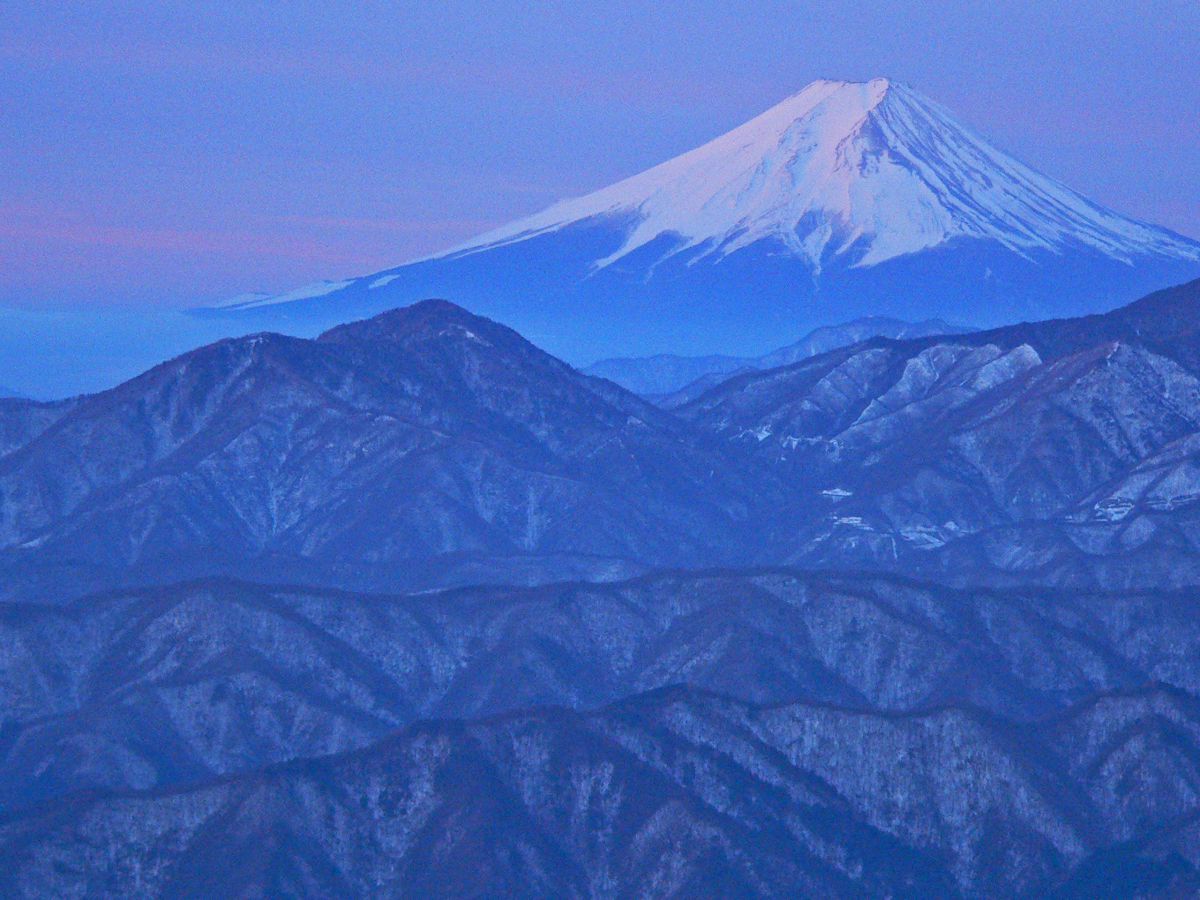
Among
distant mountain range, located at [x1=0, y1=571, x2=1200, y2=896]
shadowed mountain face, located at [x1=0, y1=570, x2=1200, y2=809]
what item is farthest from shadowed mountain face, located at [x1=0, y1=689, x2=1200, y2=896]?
shadowed mountain face, located at [x1=0, y1=570, x2=1200, y2=809]

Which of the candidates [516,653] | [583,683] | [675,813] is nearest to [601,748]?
[675,813]

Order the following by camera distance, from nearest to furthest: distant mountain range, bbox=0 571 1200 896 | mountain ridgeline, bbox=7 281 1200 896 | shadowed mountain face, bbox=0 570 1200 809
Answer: distant mountain range, bbox=0 571 1200 896 → mountain ridgeline, bbox=7 281 1200 896 → shadowed mountain face, bbox=0 570 1200 809

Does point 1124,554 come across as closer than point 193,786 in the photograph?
No

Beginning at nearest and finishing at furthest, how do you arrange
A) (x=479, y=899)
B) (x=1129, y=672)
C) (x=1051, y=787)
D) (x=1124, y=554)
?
(x=479, y=899), (x=1051, y=787), (x=1129, y=672), (x=1124, y=554)

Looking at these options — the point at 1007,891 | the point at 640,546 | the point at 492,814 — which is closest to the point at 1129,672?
the point at 1007,891

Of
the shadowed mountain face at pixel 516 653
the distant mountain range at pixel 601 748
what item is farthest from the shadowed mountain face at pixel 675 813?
the shadowed mountain face at pixel 516 653

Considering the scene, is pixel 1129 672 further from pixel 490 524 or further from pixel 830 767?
pixel 490 524

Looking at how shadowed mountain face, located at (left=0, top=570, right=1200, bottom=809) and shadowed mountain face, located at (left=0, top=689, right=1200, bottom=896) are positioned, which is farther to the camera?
shadowed mountain face, located at (left=0, top=570, right=1200, bottom=809)

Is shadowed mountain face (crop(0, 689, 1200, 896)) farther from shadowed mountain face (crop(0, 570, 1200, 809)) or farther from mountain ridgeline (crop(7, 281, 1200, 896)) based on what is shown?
shadowed mountain face (crop(0, 570, 1200, 809))
